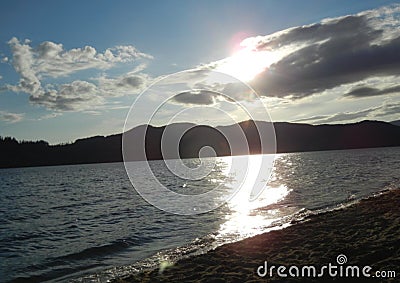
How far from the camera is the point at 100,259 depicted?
19469mm

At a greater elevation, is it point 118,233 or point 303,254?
point 303,254

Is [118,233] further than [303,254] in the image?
Yes

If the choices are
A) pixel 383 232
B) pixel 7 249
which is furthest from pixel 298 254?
pixel 7 249

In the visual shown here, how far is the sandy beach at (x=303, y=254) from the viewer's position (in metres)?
12.2

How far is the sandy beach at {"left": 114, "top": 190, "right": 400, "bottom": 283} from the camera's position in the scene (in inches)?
481

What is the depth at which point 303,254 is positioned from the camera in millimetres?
14695

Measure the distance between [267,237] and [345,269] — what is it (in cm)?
768

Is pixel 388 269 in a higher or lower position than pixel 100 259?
higher

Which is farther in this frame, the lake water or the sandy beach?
the lake water

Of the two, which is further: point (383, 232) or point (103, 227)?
point (103, 227)

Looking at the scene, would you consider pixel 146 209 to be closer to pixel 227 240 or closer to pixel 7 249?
pixel 7 249

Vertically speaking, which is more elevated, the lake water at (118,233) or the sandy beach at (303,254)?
the sandy beach at (303,254)

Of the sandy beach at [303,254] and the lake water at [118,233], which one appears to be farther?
the lake water at [118,233]

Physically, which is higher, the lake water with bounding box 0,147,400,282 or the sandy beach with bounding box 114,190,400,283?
the sandy beach with bounding box 114,190,400,283
